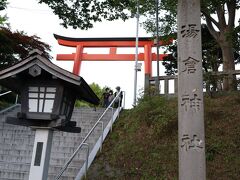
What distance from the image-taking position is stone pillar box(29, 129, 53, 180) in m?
6.66

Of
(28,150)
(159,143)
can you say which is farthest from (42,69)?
(159,143)

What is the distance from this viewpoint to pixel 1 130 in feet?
40.2

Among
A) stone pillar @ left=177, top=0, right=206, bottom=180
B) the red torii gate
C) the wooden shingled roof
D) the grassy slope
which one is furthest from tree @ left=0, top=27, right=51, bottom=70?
stone pillar @ left=177, top=0, right=206, bottom=180

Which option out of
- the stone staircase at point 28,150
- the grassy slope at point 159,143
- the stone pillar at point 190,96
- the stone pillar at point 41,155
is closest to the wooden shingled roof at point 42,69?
the stone pillar at point 41,155

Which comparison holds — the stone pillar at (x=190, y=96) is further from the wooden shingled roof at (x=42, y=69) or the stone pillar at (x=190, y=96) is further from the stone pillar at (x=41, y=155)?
the stone pillar at (x=41, y=155)

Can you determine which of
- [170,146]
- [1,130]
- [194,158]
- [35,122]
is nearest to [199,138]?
[194,158]

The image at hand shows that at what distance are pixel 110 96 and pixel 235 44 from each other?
24.1ft

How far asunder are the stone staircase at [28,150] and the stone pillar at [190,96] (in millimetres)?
4624

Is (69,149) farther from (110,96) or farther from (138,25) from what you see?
(138,25)

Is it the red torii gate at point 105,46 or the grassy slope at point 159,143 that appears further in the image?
the red torii gate at point 105,46

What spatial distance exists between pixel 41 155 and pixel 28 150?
4051mm

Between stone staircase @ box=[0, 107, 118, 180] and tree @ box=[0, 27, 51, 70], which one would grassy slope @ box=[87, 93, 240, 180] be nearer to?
stone staircase @ box=[0, 107, 118, 180]

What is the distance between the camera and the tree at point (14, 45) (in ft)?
56.4

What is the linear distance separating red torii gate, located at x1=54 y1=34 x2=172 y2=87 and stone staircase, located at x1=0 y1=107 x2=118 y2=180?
14316 mm
